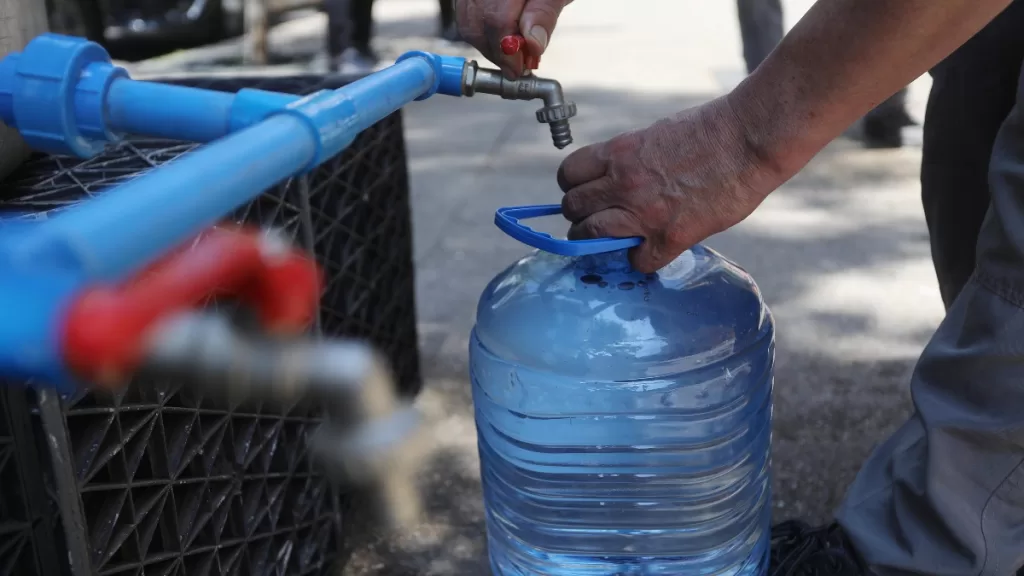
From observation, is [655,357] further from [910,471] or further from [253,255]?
[253,255]

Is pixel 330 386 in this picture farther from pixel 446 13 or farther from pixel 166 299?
pixel 446 13

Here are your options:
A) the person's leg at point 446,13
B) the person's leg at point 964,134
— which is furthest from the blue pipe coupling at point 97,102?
the person's leg at point 446,13

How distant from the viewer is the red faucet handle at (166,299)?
0.46m

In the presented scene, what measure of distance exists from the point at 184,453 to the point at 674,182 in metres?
0.65

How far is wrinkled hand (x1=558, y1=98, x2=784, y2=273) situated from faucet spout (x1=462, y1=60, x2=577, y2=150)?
67 mm

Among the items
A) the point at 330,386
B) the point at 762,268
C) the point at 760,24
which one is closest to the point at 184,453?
the point at 330,386

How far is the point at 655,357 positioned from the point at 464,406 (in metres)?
0.76

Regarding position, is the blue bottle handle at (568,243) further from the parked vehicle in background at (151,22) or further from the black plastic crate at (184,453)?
the parked vehicle in background at (151,22)

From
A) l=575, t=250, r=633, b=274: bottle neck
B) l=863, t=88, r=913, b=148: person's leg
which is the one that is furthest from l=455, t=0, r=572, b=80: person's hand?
l=863, t=88, r=913, b=148: person's leg

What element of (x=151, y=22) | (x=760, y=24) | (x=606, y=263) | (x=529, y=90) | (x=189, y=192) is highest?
(x=189, y=192)

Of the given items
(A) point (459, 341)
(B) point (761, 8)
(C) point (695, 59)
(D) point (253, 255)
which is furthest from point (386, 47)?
(D) point (253, 255)

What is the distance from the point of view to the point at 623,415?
1354 millimetres

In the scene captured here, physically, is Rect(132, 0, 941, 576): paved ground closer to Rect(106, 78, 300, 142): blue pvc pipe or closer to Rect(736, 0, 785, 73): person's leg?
Rect(736, 0, 785, 73): person's leg

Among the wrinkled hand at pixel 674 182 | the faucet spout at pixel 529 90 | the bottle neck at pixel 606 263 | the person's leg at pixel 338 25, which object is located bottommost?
the person's leg at pixel 338 25
